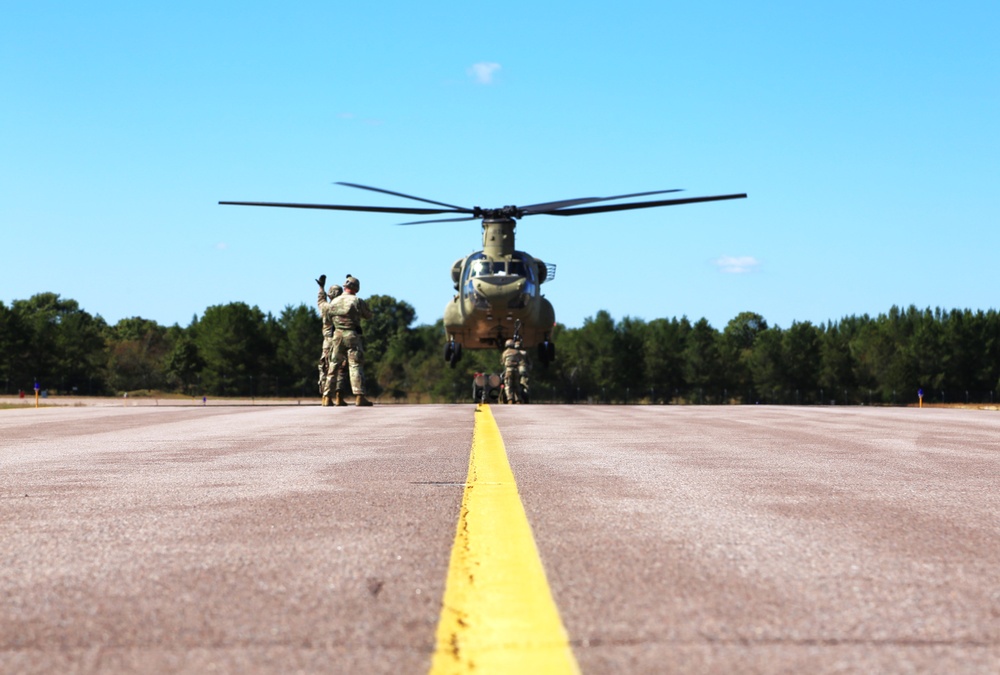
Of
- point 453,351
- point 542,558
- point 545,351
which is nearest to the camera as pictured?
point 542,558

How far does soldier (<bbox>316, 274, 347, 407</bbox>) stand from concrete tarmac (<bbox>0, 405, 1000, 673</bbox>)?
52.1 ft

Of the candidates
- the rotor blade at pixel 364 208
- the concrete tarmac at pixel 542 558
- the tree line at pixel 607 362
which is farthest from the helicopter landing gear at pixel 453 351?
the tree line at pixel 607 362

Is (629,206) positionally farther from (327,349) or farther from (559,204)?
(327,349)

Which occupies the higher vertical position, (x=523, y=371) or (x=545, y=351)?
(x=545, y=351)

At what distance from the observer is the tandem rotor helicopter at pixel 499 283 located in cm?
3506

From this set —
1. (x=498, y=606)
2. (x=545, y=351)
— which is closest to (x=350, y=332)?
(x=545, y=351)

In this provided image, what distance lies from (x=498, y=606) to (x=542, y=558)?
0.77 meters

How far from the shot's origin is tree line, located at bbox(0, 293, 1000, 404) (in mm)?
114062

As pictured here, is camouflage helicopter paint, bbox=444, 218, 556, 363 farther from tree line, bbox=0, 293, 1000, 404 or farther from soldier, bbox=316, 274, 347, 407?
tree line, bbox=0, 293, 1000, 404

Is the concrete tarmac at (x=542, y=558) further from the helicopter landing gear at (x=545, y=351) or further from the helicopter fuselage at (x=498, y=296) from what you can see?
the helicopter landing gear at (x=545, y=351)

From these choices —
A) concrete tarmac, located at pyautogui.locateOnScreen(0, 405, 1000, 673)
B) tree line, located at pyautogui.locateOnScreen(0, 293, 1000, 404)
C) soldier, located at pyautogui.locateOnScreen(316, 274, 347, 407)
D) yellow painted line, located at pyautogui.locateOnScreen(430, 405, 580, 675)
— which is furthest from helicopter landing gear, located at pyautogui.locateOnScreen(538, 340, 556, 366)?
tree line, located at pyautogui.locateOnScreen(0, 293, 1000, 404)

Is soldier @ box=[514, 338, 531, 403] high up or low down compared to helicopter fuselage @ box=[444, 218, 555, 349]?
down

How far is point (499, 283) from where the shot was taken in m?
35.0

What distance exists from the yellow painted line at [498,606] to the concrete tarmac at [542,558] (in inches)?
2.2
